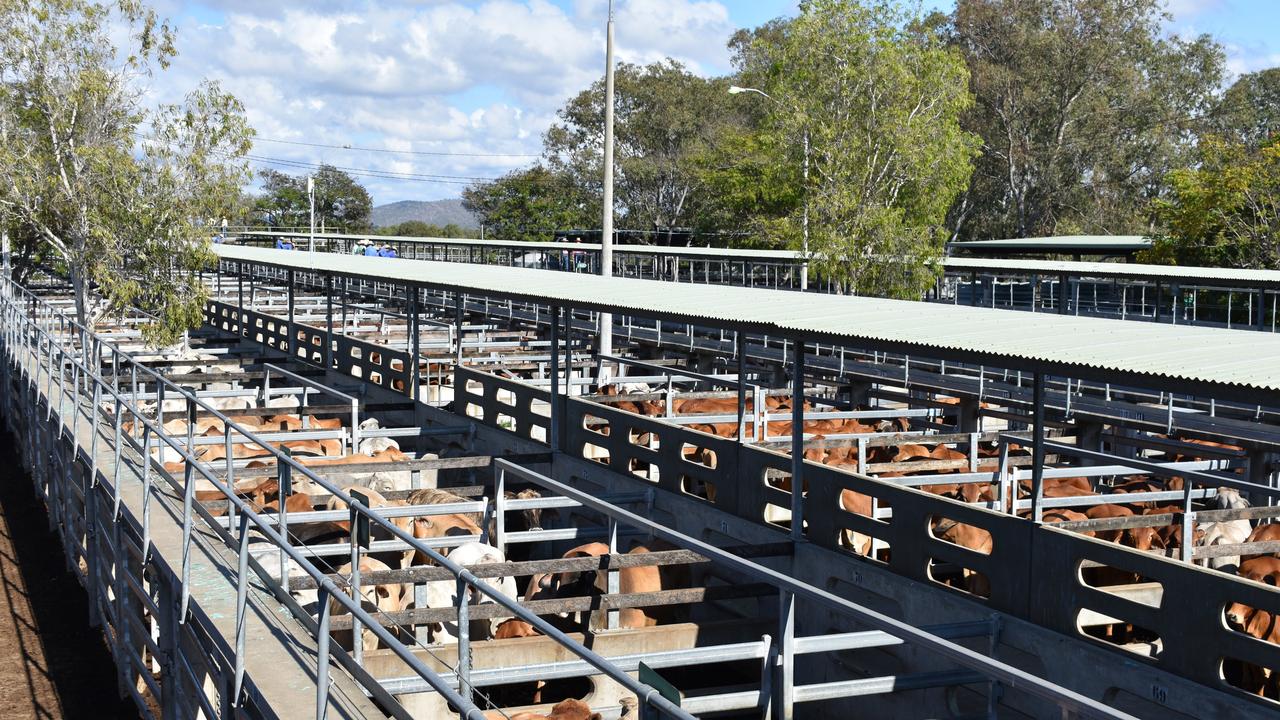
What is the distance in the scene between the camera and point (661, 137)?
8094 cm

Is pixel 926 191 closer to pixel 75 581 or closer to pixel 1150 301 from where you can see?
pixel 1150 301

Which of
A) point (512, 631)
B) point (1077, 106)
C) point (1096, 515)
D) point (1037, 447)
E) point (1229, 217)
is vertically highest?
point (1077, 106)

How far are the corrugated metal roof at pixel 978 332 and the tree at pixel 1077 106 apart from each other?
48687 mm

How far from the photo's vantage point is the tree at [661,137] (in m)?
78.6

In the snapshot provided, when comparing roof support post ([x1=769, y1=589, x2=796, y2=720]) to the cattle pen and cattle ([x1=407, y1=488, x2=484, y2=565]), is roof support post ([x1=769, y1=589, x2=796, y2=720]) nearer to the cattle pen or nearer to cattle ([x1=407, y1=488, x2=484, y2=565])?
the cattle pen

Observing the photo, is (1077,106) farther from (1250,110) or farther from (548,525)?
(548,525)

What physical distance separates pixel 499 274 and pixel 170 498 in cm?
1309

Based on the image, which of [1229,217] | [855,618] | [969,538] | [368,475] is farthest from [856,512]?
[1229,217]

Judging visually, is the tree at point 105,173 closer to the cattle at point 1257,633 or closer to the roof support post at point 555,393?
the roof support post at point 555,393

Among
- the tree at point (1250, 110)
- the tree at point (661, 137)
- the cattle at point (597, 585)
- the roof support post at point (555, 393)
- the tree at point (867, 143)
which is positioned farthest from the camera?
the tree at point (661, 137)

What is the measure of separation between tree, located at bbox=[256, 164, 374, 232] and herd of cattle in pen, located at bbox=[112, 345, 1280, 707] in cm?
10707

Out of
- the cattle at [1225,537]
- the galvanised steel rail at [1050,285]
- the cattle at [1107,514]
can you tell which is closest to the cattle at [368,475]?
the cattle at [1107,514]

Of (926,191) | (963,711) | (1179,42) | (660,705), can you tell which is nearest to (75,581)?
(963,711)

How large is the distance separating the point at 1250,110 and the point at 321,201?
84731 mm
